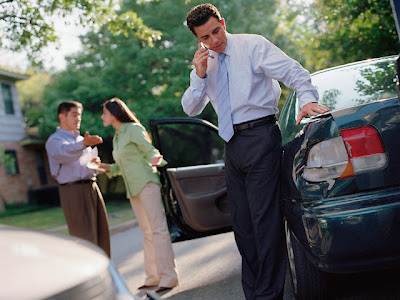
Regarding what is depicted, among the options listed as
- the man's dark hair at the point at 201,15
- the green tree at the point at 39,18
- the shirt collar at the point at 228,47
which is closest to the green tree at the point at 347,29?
the green tree at the point at 39,18

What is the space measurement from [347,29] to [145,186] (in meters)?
8.58

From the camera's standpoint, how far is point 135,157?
5.32m

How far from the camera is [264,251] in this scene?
3502 mm

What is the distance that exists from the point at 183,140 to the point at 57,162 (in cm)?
1716

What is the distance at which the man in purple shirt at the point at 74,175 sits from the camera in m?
5.03

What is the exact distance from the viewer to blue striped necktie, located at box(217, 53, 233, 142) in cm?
359

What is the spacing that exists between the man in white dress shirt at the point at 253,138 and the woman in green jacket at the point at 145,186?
1.61 m

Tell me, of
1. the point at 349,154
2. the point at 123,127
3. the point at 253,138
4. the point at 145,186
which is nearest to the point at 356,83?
the point at 253,138

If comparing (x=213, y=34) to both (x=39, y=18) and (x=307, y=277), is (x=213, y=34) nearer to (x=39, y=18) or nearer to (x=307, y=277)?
(x=307, y=277)

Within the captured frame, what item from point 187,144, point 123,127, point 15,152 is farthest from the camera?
point 15,152

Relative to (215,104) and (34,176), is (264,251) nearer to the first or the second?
(215,104)

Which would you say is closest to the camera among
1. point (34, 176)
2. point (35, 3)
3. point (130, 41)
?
point (35, 3)

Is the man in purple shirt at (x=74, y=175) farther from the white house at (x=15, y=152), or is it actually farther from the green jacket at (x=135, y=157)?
the white house at (x=15, y=152)

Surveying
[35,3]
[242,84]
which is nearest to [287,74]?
[242,84]
